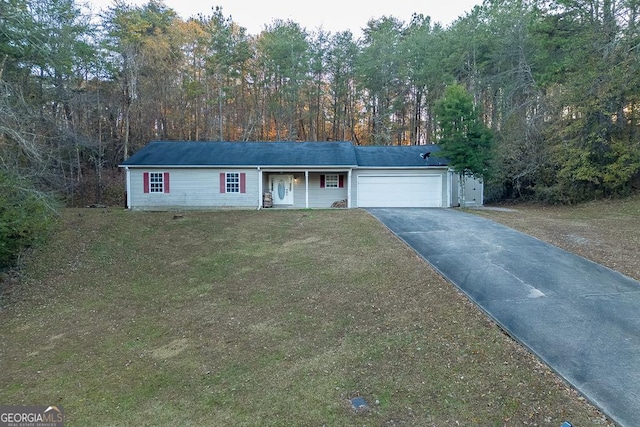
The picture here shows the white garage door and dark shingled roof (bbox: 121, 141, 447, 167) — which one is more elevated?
dark shingled roof (bbox: 121, 141, 447, 167)

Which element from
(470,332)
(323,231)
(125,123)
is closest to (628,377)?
(470,332)

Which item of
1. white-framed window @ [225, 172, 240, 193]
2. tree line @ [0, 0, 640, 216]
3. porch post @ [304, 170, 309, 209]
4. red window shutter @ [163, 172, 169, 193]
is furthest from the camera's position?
porch post @ [304, 170, 309, 209]

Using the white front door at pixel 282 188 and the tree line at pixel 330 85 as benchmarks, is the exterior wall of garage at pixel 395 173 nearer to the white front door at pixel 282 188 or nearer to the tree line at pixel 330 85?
the tree line at pixel 330 85

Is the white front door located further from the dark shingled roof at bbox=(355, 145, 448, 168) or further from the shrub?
the shrub

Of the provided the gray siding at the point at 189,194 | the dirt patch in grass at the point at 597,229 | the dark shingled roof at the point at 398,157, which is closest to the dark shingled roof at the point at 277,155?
the dark shingled roof at the point at 398,157

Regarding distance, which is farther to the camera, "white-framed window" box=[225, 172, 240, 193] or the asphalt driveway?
"white-framed window" box=[225, 172, 240, 193]

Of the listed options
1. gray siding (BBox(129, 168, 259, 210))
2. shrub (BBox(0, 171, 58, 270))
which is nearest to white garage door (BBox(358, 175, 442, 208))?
gray siding (BBox(129, 168, 259, 210))

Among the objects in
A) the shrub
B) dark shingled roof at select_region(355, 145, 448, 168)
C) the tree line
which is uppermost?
the tree line
